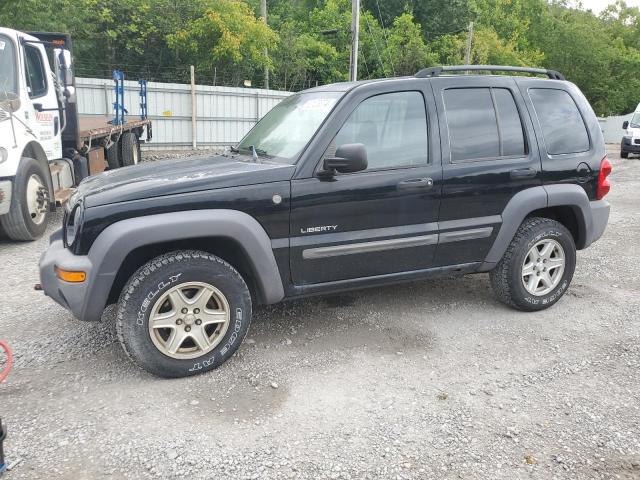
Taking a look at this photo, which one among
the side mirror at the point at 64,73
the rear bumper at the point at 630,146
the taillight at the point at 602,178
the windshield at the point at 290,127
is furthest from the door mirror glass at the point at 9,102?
the rear bumper at the point at 630,146

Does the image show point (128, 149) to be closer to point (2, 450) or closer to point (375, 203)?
point (375, 203)

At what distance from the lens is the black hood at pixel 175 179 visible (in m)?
3.25

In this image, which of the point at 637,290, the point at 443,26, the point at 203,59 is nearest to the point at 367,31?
the point at 443,26

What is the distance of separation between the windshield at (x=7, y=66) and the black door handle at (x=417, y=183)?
523 cm

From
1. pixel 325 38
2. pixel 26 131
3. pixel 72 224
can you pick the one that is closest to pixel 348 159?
pixel 72 224

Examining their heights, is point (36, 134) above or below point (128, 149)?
above

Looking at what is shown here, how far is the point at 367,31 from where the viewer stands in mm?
32406

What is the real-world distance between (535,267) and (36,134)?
246 inches

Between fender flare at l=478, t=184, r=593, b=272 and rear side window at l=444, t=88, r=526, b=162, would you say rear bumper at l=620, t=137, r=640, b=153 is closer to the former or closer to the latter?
fender flare at l=478, t=184, r=593, b=272

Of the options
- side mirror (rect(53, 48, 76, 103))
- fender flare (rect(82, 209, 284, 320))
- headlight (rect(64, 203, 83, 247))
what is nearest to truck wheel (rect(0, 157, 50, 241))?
side mirror (rect(53, 48, 76, 103))

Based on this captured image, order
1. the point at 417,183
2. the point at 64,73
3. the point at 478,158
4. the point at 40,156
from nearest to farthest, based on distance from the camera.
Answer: the point at 417,183, the point at 478,158, the point at 40,156, the point at 64,73

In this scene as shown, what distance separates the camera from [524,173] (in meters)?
4.24

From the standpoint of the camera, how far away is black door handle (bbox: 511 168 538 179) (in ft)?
13.8

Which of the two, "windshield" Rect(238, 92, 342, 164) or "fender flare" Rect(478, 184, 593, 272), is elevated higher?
"windshield" Rect(238, 92, 342, 164)
